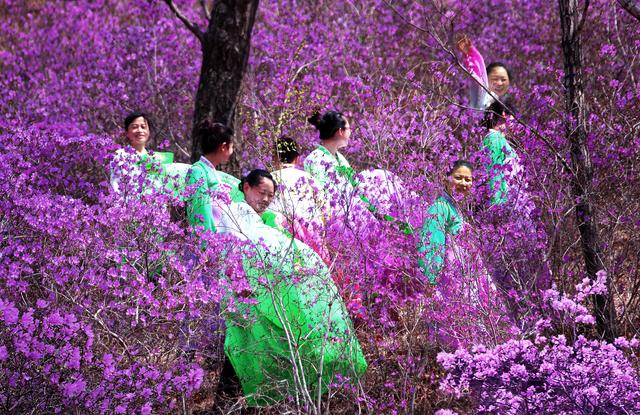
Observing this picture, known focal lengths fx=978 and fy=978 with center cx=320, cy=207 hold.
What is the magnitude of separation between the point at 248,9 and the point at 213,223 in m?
2.92

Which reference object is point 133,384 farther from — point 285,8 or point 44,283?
point 285,8

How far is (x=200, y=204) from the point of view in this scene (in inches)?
227

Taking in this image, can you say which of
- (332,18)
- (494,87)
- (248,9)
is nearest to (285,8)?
(332,18)

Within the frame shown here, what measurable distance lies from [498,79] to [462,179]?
159cm

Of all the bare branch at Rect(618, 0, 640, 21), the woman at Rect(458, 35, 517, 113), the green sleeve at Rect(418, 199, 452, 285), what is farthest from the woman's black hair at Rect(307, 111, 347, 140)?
the bare branch at Rect(618, 0, 640, 21)

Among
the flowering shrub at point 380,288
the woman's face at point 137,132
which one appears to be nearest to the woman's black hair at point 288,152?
the flowering shrub at point 380,288

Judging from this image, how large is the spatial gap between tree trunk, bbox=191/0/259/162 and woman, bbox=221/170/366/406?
3.04 m

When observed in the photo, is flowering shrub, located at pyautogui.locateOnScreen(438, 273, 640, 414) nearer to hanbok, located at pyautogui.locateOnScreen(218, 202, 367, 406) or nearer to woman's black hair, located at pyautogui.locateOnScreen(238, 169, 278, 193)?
hanbok, located at pyautogui.locateOnScreen(218, 202, 367, 406)

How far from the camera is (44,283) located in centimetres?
478

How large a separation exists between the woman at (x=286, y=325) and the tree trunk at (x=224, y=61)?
9.99 feet

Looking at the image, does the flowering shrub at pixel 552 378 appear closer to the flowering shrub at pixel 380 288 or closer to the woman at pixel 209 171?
the flowering shrub at pixel 380 288

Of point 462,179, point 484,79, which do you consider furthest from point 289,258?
point 484,79

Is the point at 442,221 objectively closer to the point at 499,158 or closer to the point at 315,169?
the point at 499,158

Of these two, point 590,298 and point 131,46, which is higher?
point 131,46
